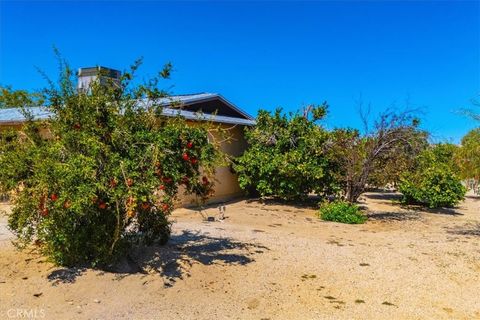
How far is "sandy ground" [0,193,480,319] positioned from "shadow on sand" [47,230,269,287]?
0.02m

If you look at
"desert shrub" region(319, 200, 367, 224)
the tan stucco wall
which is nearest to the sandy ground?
"desert shrub" region(319, 200, 367, 224)

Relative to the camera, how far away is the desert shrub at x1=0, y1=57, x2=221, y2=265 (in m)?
4.65

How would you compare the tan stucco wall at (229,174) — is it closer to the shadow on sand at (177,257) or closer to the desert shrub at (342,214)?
the desert shrub at (342,214)

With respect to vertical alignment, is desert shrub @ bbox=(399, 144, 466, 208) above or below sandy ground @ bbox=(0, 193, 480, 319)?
above

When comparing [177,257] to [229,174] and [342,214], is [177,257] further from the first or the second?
[229,174]

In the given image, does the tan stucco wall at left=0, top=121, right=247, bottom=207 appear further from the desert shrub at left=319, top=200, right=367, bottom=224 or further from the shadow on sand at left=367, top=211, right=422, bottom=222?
the shadow on sand at left=367, top=211, right=422, bottom=222

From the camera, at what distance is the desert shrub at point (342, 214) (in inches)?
456

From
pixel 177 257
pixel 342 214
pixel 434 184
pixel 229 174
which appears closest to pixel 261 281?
pixel 177 257

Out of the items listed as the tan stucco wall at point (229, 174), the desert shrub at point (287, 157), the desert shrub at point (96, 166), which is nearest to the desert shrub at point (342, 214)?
the desert shrub at point (287, 157)

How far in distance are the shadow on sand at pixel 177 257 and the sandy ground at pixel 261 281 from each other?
0.06ft

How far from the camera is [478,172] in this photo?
9047mm

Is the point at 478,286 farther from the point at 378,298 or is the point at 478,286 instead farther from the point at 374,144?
the point at 374,144

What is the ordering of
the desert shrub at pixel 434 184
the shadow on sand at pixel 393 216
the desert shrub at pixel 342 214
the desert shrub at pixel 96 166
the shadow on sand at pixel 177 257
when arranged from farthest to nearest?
the desert shrub at pixel 434 184 < the shadow on sand at pixel 393 216 < the desert shrub at pixel 342 214 < the shadow on sand at pixel 177 257 < the desert shrub at pixel 96 166

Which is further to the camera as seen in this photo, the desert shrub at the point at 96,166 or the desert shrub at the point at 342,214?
the desert shrub at the point at 342,214
